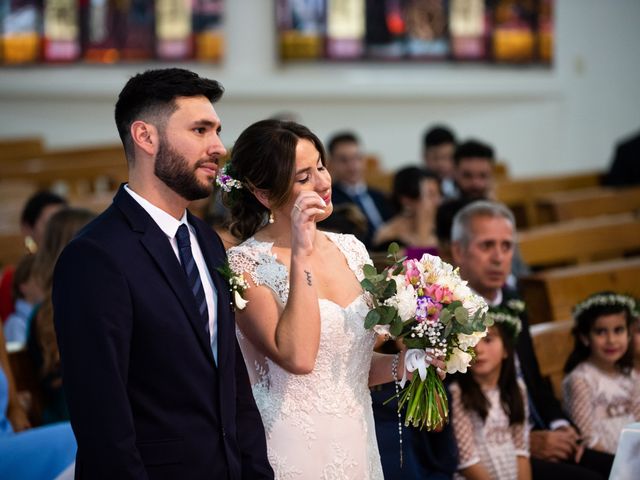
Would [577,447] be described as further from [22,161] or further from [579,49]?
[579,49]

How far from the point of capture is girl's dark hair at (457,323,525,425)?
462cm

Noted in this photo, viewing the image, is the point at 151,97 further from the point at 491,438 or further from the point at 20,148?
the point at 20,148

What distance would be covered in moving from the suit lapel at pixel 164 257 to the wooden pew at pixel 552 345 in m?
2.77

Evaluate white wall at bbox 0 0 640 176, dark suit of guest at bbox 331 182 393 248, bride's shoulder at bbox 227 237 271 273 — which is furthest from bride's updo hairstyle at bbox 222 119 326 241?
white wall at bbox 0 0 640 176

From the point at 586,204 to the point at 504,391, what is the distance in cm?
500

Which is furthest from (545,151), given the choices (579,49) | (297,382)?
(297,382)

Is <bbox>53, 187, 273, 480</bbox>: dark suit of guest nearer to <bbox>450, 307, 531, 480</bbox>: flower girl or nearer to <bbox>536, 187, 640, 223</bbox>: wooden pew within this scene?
<bbox>450, 307, 531, 480</bbox>: flower girl

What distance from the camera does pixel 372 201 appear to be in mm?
8867

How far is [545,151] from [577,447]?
35.1 feet

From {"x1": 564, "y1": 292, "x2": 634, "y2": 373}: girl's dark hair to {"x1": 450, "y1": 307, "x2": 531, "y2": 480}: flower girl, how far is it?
501 millimetres

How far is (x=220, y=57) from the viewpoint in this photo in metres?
13.2

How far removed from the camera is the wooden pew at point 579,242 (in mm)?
7484

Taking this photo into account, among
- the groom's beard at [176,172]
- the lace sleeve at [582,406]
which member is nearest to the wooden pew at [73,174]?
the lace sleeve at [582,406]

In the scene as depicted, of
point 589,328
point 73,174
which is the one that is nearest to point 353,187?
point 73,174
